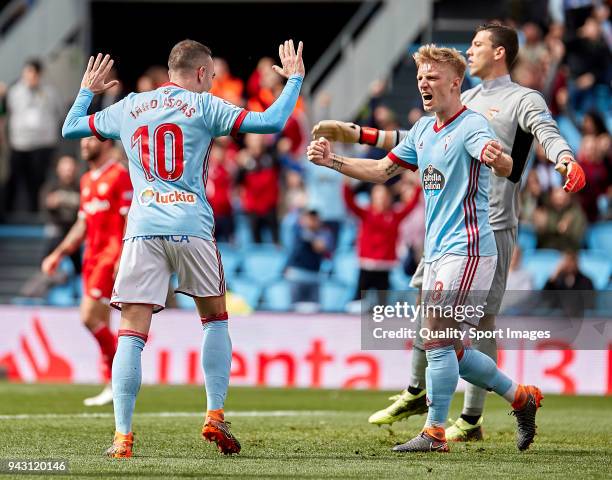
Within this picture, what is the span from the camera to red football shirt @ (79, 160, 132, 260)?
11.5m

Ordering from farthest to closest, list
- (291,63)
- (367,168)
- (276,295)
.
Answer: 1. (276,295)
2. (367,168)
3. (291,63)

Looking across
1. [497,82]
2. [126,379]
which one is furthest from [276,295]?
[126,379]

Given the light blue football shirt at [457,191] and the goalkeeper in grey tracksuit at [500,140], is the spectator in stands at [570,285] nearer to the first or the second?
the goalkeeper in grey tracksuit at [500,140]

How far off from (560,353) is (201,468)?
855 centimetres

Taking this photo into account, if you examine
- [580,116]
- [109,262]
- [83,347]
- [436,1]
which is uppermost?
[436,1]

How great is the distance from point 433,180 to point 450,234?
13.7 inches

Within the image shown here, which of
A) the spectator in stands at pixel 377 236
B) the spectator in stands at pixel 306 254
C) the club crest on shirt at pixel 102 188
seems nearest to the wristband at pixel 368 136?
the club crest on shirt at pixel 102 188

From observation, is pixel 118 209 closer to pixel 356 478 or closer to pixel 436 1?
pixel 356 478

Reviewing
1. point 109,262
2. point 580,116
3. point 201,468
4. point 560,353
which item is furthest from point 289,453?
point 580,116

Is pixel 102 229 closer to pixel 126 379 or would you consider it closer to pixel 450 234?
pixel 126 379

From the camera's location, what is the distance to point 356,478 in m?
6.50

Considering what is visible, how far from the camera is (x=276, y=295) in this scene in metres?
18.2

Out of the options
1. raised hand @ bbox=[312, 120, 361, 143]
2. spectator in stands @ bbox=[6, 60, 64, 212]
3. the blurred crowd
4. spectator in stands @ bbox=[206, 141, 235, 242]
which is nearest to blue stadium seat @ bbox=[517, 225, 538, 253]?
the blurred crowd

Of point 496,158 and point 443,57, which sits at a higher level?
point 443,57
